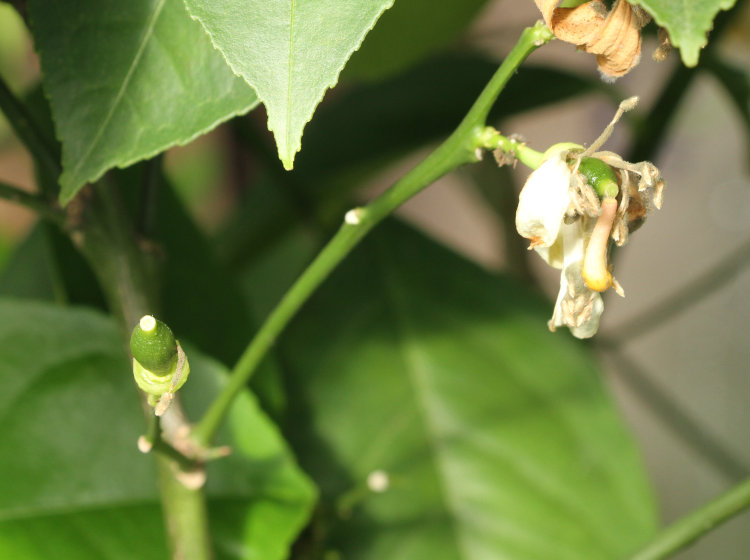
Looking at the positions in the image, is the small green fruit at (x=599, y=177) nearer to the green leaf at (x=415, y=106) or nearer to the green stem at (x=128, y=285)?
the green stem at (x=128, y=285)

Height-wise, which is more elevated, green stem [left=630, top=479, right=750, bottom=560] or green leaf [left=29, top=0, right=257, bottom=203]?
green leaf [left=29, top=0, right=257, bottom=203]

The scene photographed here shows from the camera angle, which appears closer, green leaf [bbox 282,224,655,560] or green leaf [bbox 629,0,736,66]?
green leaf [bbox 629,0,736,66]

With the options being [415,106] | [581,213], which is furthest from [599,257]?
[415,106]

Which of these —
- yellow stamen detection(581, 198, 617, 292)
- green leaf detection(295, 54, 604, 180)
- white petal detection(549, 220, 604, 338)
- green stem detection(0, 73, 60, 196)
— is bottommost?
green leaf detection(295, 54, 604, 180)

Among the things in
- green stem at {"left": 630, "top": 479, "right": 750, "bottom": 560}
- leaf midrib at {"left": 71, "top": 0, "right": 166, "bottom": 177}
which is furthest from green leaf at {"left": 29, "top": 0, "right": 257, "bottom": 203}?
green stem at {"left": 630, "top": 479, "right": 750, "bottom": 560}

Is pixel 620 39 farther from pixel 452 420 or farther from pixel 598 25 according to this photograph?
pixel 452 420

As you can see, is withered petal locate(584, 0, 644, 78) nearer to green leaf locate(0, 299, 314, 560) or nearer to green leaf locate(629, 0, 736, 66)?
green leaf locate(629, 0, 736, 66)
